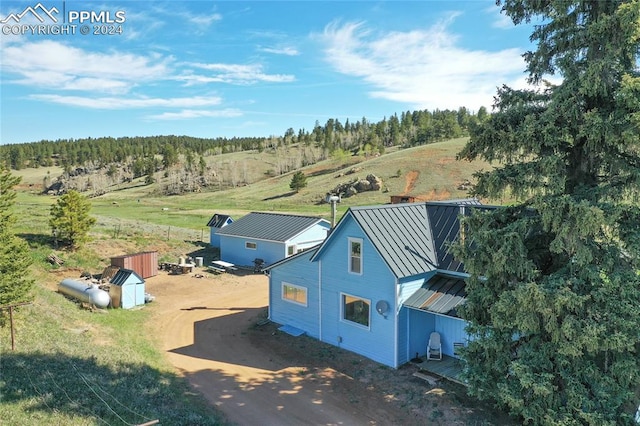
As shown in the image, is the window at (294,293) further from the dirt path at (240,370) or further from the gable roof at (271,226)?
the gable roof at (271,226)

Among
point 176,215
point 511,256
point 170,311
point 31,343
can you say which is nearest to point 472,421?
point 511,256

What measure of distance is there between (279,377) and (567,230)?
10.8m

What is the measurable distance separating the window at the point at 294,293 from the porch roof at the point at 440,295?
5664 millimetres

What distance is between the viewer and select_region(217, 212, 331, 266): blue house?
32.0 m

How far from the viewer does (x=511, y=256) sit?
10.3 meters

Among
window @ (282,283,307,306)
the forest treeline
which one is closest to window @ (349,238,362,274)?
window @ (282,283,307,306)

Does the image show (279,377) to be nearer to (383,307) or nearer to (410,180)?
(383,307)

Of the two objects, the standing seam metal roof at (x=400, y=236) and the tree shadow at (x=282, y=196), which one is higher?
the standing seam metal roof at (x=400, y=236)

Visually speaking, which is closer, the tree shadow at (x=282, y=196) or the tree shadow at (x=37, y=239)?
the tree shadow at (x=37, y=239)

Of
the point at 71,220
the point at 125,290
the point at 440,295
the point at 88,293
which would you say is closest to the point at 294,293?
the point at 440,295

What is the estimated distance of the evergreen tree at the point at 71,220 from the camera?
30.4m

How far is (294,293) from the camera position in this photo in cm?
2022

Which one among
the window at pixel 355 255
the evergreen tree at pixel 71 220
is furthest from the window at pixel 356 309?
the evergreen tree at pixel 71 220

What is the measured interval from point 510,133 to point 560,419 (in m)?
6.87
